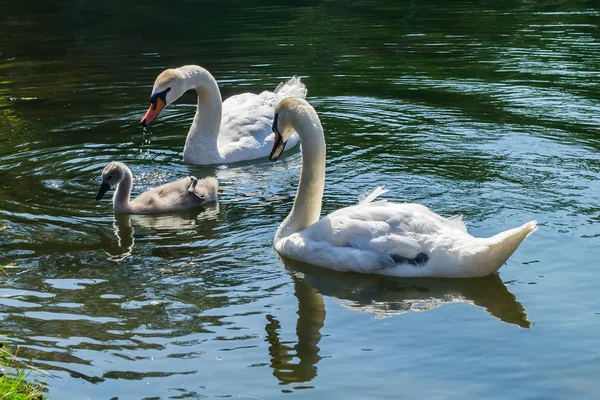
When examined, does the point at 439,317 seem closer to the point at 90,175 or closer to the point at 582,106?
the point at 90,175

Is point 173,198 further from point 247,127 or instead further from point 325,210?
point 247,127

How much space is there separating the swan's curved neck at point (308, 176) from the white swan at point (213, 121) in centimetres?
327

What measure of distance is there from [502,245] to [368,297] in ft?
3.46

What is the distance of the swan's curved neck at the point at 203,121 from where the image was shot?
11494 millimetres

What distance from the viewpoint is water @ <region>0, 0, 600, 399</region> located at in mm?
6176

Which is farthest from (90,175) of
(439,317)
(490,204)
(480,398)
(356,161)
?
(480,398)

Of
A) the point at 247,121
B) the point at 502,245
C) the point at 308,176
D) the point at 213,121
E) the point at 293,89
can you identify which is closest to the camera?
the point at 502,245

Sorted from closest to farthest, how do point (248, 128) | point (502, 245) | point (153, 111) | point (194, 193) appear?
point (502, 245), point (194, 193), point (153, 111), point (248, 128)

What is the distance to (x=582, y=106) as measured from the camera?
13008mm

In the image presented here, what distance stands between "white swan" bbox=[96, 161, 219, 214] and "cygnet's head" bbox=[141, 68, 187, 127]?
1692 millimetres

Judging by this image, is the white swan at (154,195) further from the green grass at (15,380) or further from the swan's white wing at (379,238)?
the green grass at (15,380)

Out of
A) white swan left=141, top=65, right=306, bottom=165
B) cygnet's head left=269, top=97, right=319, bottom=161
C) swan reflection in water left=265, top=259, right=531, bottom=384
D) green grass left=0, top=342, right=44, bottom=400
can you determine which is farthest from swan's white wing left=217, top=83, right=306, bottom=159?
green grass left=0, top=342, right=44, bottom=400

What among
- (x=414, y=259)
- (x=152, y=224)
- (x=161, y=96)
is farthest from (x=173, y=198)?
(x=414, y=259)

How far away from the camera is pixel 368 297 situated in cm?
737
